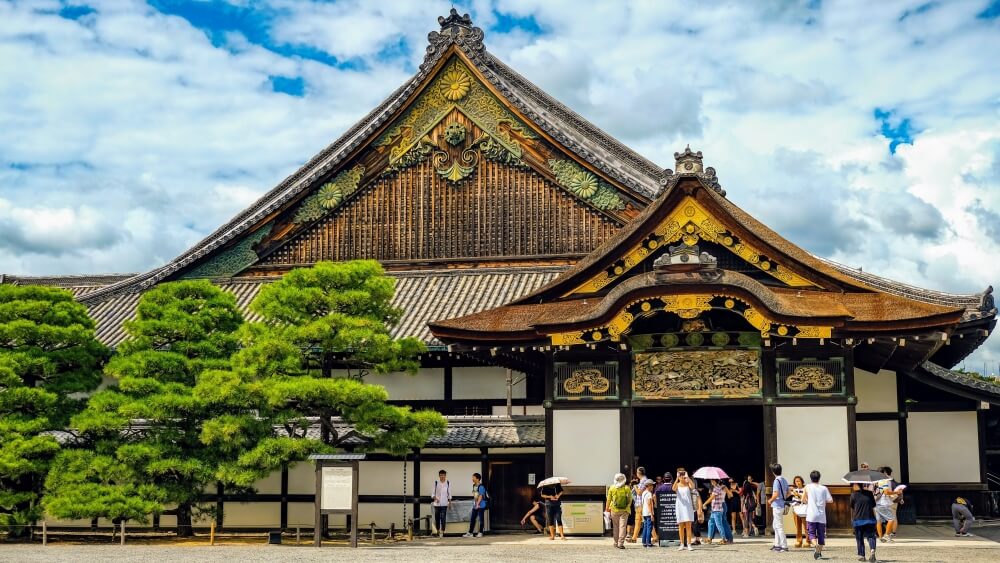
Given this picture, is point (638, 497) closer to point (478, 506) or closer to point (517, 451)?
point (478, 506)

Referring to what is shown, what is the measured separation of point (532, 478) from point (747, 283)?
760cm

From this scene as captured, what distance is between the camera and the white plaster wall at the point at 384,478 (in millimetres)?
27234

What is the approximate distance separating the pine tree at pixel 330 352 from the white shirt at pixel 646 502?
5.49 meters

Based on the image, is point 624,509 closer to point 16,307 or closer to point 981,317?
point 981,317

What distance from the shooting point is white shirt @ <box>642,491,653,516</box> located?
2056 cm

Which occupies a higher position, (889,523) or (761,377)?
(761,377)

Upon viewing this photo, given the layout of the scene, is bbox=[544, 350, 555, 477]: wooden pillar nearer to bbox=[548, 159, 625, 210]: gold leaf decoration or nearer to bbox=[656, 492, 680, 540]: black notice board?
bbox=[656, 492, 680, 540]: black notice board

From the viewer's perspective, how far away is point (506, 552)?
792 inches

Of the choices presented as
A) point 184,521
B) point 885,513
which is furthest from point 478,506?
point 885,513

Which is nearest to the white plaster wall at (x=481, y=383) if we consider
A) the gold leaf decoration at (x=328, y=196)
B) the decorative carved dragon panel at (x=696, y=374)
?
the decorative carved dragon panel at (x=696, y=374)

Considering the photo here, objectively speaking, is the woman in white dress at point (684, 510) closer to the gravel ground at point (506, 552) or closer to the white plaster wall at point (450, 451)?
the gravel ground at point (506, 552)

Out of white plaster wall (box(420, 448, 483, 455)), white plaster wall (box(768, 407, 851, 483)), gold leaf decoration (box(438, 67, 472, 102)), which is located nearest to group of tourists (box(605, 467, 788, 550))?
white plaster wall (box(768, 407, 851, 483))

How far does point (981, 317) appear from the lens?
74.3 feet

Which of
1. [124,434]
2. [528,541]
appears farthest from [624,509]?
[124,434]
